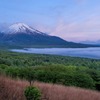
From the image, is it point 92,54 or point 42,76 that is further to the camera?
point 92,54

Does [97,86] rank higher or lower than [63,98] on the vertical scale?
lower

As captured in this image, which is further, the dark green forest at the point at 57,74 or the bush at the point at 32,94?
the dark green forest at the point at 57,74

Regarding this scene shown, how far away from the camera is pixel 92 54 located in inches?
3804

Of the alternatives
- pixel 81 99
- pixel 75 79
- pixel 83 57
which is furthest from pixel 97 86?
pixel 83 57

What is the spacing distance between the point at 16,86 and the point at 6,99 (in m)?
0.90

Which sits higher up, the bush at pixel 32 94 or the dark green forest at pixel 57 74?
the bush at pixel 32 94

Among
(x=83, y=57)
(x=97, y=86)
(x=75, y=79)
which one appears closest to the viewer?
(x=75, y=79)

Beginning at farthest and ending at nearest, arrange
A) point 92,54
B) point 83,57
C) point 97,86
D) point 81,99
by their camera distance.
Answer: point 83,57 → point 92,54 → point 97,86 → point 81,99

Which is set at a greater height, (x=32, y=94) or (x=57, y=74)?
(x=32, y=94)

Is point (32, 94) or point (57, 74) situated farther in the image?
point (57, 74)

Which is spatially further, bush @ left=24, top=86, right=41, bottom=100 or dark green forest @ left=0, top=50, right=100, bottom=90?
dark green forest @ left=0, top=50, right=100, bottom=90

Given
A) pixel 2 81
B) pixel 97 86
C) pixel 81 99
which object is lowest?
pixel 97 86

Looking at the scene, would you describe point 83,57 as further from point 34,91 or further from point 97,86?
point 34,91

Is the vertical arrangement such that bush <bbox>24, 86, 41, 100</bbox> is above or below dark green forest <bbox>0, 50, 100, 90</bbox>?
above
